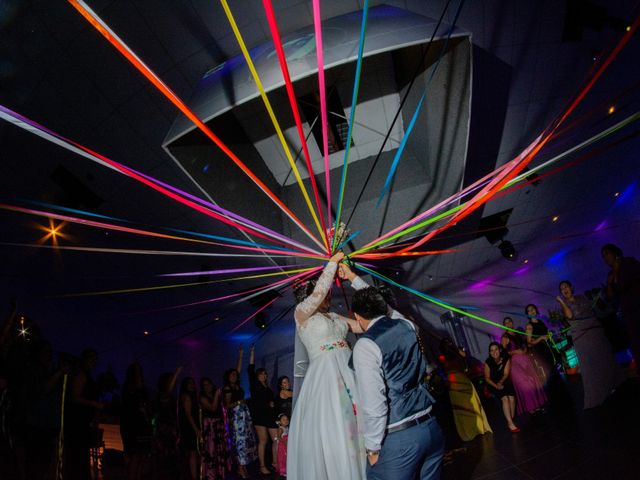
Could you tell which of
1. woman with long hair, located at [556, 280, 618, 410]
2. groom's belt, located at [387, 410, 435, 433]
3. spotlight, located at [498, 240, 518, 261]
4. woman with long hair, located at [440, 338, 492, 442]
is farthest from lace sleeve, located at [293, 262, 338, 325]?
spotlight, located at [498, 240, 518, 261]

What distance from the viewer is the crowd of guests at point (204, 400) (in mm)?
3133

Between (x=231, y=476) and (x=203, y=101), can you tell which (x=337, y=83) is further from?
(x=231, y=476)

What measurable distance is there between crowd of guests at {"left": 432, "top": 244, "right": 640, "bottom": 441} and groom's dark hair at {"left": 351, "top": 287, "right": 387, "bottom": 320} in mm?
2921

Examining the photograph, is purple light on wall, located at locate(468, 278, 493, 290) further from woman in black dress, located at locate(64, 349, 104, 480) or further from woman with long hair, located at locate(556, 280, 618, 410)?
woman in black dress, located at locate(64, 349, 104, 480)

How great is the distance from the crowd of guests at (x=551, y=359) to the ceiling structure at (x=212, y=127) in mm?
1529

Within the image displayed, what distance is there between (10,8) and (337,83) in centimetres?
401

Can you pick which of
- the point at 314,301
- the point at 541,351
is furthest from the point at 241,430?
the point at 541,351

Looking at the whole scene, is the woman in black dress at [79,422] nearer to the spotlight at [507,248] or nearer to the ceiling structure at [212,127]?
the ceiling structure at [212,127]

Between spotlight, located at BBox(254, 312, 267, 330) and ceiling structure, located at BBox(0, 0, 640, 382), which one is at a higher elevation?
ceiling structure, located at BBox(0, 0, 640, 382)

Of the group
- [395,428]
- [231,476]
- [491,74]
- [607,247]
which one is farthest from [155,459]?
[491,74]

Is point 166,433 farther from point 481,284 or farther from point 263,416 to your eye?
point 481,284

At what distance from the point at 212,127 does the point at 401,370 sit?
4434 mm

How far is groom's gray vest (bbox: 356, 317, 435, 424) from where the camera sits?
1.73 metres

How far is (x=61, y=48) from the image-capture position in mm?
4086
